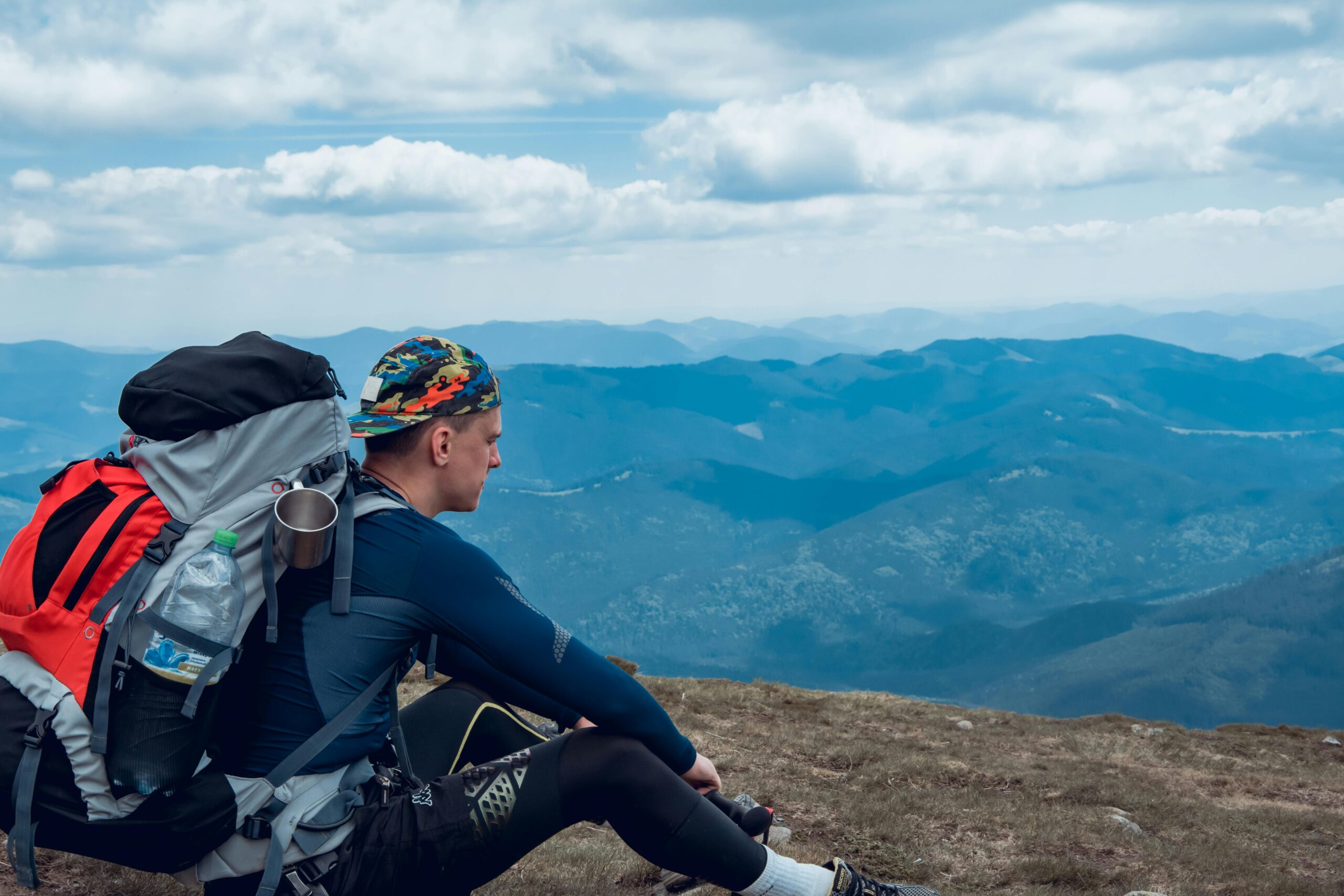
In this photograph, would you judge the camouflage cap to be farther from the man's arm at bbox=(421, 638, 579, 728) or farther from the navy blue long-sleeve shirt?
the man's arm at bbox=(421, 638, 579, 728)

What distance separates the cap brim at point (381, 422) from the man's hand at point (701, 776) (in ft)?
6.75

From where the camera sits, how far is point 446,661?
5078 mm

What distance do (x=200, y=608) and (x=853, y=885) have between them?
3219 mm

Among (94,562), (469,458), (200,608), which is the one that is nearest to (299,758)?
(200,608)

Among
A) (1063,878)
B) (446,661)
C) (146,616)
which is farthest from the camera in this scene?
(1063,878)

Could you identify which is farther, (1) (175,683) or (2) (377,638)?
(2) (377,638)

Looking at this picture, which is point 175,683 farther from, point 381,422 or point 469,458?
point 469,458

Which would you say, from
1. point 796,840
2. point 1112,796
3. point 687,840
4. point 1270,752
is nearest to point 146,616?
point 687,840

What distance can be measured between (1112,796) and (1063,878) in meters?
4.88

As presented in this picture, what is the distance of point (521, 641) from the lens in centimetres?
388

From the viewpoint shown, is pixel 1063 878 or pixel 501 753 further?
pixel 1063 878

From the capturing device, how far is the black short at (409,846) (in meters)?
3.79

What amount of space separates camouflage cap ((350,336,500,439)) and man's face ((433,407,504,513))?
0.09m

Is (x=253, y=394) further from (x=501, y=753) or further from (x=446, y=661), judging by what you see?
(x=501, y=753)
